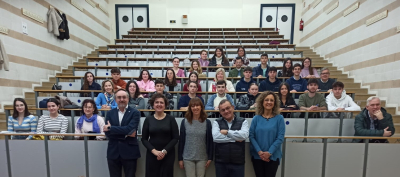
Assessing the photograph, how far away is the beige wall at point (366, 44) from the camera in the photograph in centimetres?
325

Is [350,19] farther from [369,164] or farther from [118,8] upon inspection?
[118,8]

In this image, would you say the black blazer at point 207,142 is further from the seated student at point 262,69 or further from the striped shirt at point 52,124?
the seated student at point 262,69

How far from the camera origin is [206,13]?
8.53m

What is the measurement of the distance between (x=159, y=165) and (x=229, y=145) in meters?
0.64

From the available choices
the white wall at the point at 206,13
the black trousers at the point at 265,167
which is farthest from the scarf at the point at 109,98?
the white wall at the point at 206,13

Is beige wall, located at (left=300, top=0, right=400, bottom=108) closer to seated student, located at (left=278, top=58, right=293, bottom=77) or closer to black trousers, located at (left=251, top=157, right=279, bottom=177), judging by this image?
seated student, located at (left=278, top=58, right=293, bottom=77)

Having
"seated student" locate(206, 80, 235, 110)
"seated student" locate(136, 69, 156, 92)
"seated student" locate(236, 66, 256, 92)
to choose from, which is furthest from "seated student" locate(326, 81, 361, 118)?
"seated student" locate(136, 69, 156, 92)

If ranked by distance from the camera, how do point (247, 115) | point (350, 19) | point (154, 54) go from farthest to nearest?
1. point (154, 54)
2. point (350, 19)
3. point (247, 115)

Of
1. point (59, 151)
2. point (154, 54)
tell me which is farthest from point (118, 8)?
point (59, 151)

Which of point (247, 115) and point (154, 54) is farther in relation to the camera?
point (154, 54)

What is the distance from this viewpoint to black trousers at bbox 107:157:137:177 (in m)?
1.71

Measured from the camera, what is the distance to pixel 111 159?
1.69m

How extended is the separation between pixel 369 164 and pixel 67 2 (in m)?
6.94

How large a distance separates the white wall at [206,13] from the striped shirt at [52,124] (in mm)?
7127
